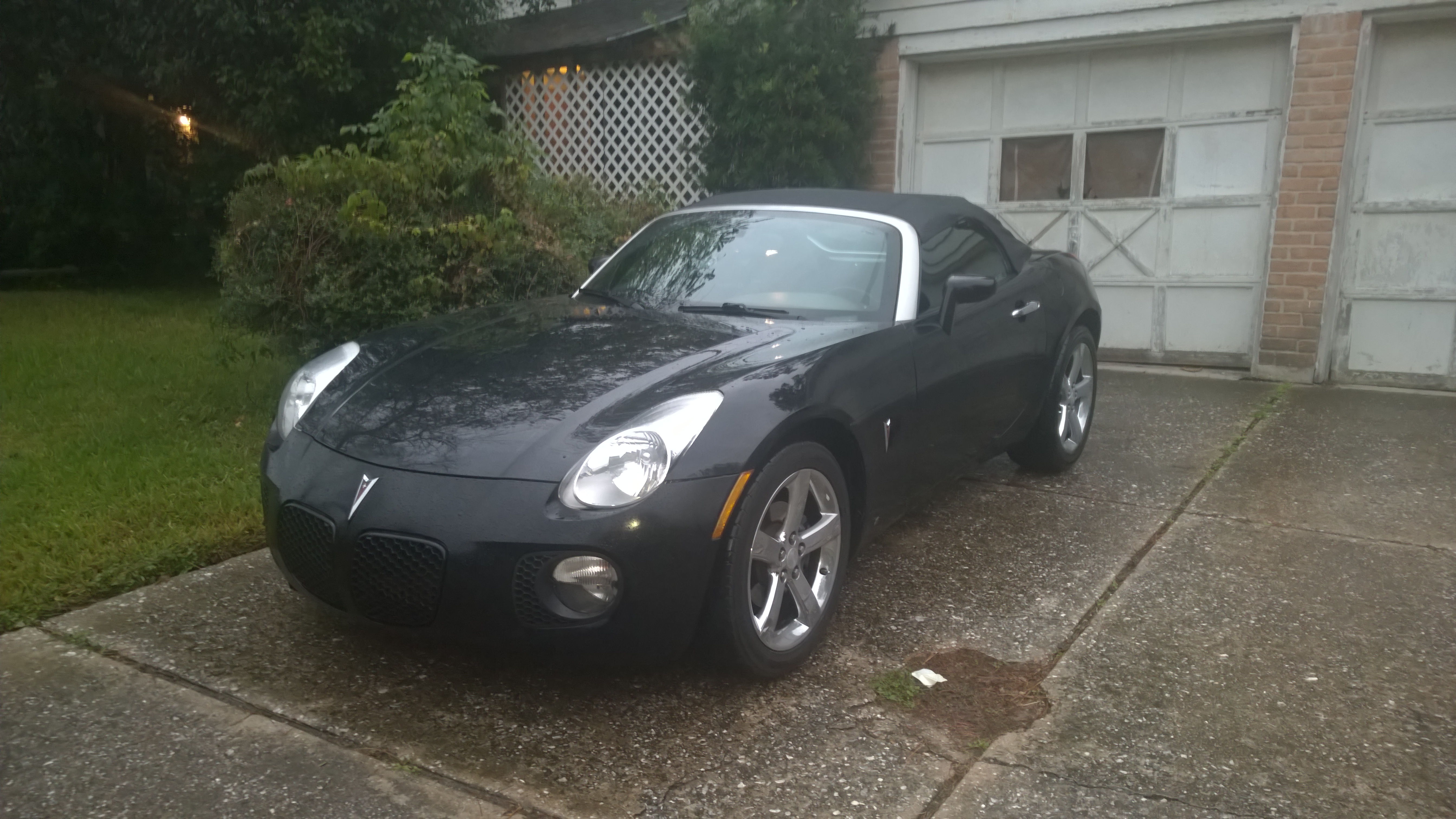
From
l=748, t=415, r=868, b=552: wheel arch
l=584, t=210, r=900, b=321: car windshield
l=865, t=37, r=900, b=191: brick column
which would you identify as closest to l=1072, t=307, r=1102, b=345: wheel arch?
l=584, t=210, r=900, b=321: car windshield

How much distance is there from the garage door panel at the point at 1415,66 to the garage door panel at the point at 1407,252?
2.34 ft

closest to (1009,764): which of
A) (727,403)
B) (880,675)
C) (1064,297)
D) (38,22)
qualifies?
(880,675)

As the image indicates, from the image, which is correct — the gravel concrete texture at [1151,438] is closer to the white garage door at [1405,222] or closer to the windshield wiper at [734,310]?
the white garage door at [1405,222]

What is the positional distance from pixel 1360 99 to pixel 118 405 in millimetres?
7769

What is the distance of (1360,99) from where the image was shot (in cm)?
724

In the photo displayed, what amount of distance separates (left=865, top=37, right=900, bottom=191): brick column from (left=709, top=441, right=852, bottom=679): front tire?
604cm

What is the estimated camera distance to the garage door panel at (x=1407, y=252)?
285 inches

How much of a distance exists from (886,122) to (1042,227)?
1491 millimetres

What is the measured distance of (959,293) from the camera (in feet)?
13.1

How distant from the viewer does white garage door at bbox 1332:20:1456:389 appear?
23.4 feet

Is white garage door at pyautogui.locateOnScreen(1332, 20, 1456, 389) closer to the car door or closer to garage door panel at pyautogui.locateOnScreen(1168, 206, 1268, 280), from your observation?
garage door panel at pyautogui.locateOnScreen(1168, 206, 1268, 280)

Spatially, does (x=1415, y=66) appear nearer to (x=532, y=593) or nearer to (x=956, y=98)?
(x=956, y=98)

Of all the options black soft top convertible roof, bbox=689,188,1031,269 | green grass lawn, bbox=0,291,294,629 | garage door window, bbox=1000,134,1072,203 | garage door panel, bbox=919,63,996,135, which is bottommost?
green grass lawn, bbox=0,291,294,629

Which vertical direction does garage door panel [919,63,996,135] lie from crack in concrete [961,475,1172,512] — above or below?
above
